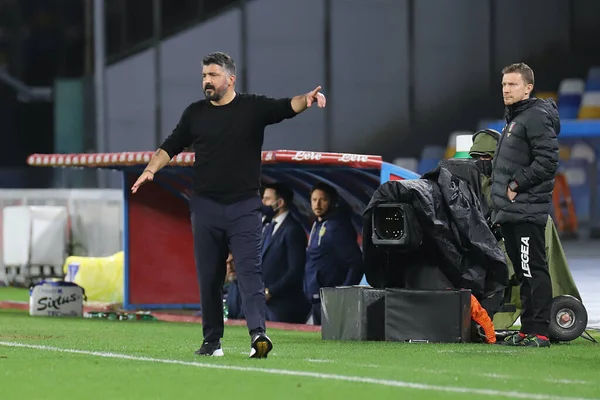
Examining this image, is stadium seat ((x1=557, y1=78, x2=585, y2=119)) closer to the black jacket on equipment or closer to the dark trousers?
the black jacket on equipment

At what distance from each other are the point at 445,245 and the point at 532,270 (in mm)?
1056

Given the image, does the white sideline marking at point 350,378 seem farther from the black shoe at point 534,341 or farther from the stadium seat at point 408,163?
the stadium seat at point 408,163

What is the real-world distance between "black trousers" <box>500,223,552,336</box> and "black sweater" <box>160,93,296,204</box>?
2121mm

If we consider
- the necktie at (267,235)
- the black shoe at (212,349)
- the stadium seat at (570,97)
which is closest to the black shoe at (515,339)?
the black shoe at (212,349)

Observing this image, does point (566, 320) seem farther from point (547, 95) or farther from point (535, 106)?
point (547, 95)

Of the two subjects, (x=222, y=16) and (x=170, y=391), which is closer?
(x=170, y=391)

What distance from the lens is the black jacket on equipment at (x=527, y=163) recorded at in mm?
10453

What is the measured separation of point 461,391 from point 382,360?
202cm

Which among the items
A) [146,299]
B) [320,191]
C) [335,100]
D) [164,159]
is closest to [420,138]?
[335,100]

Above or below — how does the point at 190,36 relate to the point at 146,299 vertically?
above

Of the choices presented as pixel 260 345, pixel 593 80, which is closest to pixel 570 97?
pixel 593 80

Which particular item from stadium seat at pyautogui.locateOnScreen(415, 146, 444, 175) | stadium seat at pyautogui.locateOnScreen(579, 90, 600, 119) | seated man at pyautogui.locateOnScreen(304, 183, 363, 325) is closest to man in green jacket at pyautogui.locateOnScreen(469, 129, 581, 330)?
seated man at pyautogui.locateOnScreen(304, 183, 363, 325)

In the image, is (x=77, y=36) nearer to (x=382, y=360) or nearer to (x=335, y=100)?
(x=335, y=100)

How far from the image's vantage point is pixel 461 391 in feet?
24.9
